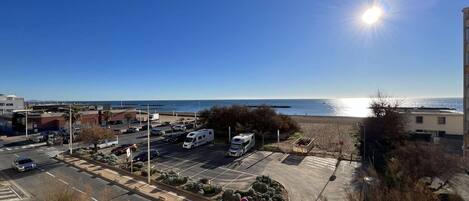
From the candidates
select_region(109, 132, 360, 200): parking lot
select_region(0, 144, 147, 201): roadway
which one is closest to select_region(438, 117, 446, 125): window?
select_region(109, 132, 360, 200): parking lot

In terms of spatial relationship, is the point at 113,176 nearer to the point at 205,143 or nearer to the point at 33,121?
the point at 205,143

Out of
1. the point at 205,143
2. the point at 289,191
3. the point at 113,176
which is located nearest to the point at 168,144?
the point at 205,143

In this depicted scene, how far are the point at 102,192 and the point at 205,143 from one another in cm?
2014

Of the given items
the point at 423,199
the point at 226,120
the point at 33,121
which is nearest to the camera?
the point at 423,199

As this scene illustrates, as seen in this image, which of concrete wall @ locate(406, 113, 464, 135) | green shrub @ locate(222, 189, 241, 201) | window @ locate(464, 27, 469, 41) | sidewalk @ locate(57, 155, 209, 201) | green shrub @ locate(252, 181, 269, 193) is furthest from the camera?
concrete wall @ locate(406, 113, 464, 135)

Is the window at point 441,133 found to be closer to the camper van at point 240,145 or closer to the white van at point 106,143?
the camper van at point 240,145

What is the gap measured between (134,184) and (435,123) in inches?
1723

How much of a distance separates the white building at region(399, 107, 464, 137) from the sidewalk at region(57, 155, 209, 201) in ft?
122

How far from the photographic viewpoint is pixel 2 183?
23.2 m

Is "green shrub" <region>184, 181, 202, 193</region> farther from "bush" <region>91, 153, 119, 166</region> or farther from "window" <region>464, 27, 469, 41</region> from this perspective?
"window" <region>464, 27, 469, 41</region>

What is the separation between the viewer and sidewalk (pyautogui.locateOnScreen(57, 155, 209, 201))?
19.4 metres

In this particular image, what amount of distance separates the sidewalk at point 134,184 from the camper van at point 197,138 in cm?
1168

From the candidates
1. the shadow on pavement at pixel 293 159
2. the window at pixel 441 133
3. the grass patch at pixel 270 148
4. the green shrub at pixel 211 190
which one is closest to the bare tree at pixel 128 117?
the grass patch at pixel 270 148

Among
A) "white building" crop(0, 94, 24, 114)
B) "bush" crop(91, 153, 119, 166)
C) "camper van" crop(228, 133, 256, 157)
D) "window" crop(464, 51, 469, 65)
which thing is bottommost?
"bush" crop(91, 153, 119, 166)
